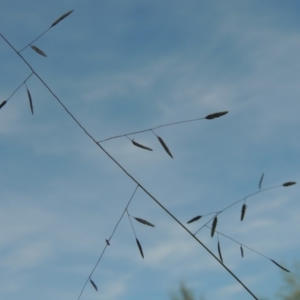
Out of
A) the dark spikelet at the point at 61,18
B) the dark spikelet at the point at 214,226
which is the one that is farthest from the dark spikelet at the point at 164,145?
the dark spikelet at the point at 61,18

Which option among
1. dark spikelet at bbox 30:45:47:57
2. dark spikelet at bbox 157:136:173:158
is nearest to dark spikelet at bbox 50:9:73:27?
dark spikelet at bbox 30:45:47:57

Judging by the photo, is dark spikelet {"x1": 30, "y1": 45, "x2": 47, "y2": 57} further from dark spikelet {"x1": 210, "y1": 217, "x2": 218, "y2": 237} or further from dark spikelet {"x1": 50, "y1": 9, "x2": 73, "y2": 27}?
dark spikelet {"x1": 210, "y1": 217, "x2": 218, "y2": 237}

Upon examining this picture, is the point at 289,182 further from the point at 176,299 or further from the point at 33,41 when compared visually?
the point at 176,299

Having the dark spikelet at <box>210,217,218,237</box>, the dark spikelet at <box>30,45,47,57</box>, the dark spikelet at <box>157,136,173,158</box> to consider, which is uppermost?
the dark spikelet at <box>30,45,47,57</box>

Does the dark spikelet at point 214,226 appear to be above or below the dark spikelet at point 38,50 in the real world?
below

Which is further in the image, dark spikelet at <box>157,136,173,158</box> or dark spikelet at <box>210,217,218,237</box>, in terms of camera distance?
dark spikelet at <box>210,217,218,237</box>

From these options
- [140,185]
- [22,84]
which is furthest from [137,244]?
[22,84]

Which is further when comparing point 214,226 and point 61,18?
point 214,226

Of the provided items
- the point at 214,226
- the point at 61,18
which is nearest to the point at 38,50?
the point at 61,18

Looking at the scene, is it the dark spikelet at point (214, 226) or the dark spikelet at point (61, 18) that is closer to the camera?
the dark spikelet at point (61, 18)

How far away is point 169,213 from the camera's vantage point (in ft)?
6.44

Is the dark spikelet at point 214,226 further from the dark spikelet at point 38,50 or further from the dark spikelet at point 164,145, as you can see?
the dark spikelet at point 38,50

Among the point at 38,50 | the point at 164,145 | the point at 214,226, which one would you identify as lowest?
the point at 214,226

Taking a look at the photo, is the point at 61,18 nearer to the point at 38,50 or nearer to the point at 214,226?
the point at 38,50
